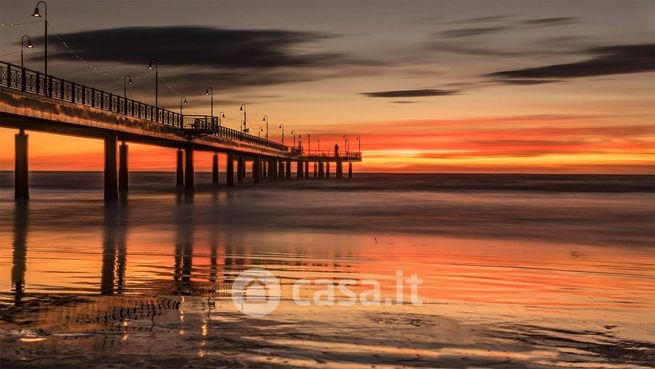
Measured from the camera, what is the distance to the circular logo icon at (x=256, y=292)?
10078mm

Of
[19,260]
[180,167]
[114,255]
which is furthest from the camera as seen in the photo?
[180,167]

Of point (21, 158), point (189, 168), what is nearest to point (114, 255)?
point (21, 158)

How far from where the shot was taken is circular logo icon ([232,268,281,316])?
1008 centimetres

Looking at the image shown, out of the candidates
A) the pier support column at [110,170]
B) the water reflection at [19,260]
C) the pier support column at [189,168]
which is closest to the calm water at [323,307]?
the water reflection at [19,260]

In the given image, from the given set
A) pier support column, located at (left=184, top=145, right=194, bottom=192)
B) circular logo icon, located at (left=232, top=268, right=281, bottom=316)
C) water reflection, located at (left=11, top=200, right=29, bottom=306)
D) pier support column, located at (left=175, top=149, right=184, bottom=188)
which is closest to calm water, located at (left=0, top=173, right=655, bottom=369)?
water reflection, located at (left=11, top=200, right=29, bottom=306)

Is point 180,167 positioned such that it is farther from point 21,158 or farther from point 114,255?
point 114,255

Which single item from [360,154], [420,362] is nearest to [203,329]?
[420,362]

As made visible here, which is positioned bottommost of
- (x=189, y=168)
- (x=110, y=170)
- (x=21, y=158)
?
(x=110, y=170)

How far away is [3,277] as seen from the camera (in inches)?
524

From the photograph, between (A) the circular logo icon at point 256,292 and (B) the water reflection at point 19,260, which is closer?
(A) the circular logo icon at point 256,292

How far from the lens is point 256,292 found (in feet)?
38.1

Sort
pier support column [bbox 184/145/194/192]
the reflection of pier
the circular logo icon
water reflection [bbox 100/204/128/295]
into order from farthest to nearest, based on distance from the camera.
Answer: pier support column [bbox 184/145/194/192]
water reflection [bbox 100/204/128/295]
the reflection of pier
the circular logo icon

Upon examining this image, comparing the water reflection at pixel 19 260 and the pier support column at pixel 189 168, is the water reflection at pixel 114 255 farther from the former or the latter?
the pier support column at pixel 189 168

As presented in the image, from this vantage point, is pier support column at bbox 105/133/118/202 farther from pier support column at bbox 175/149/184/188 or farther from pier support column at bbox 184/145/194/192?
pier support column at bbox 175/149/184/188
